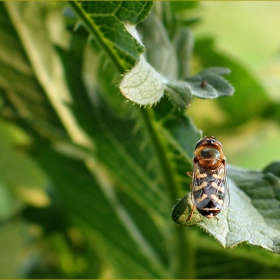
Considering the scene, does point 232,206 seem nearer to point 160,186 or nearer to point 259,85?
point 160,186

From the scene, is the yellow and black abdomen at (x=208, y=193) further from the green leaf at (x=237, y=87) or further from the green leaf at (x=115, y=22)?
the green leaf at (x=237, y=87)

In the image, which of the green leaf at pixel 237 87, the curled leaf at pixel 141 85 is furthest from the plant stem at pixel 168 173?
the green leaf at pixel 237 87

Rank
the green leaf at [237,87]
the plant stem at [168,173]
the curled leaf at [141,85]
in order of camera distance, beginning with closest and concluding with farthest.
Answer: the curled leaf at [141,85] → the plant stem at [168,173] → the green leaf at [237,87]

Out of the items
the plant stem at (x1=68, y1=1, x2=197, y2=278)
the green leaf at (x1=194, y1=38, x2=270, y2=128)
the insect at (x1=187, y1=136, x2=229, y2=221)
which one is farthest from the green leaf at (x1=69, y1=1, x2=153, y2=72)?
the green leaf at (x1=194, y1=38, x2=270, y2=128)

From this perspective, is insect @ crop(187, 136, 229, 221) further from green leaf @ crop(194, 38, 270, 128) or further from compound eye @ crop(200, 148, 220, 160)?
green leaf @ crop(194, 38, 270, 128)

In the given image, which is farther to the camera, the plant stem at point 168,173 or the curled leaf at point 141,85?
the plant stem at point 168,173

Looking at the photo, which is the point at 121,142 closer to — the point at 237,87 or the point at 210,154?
the point at 210,154

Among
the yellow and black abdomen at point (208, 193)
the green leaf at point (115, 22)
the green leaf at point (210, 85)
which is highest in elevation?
the green leaf at point (115, 22)
